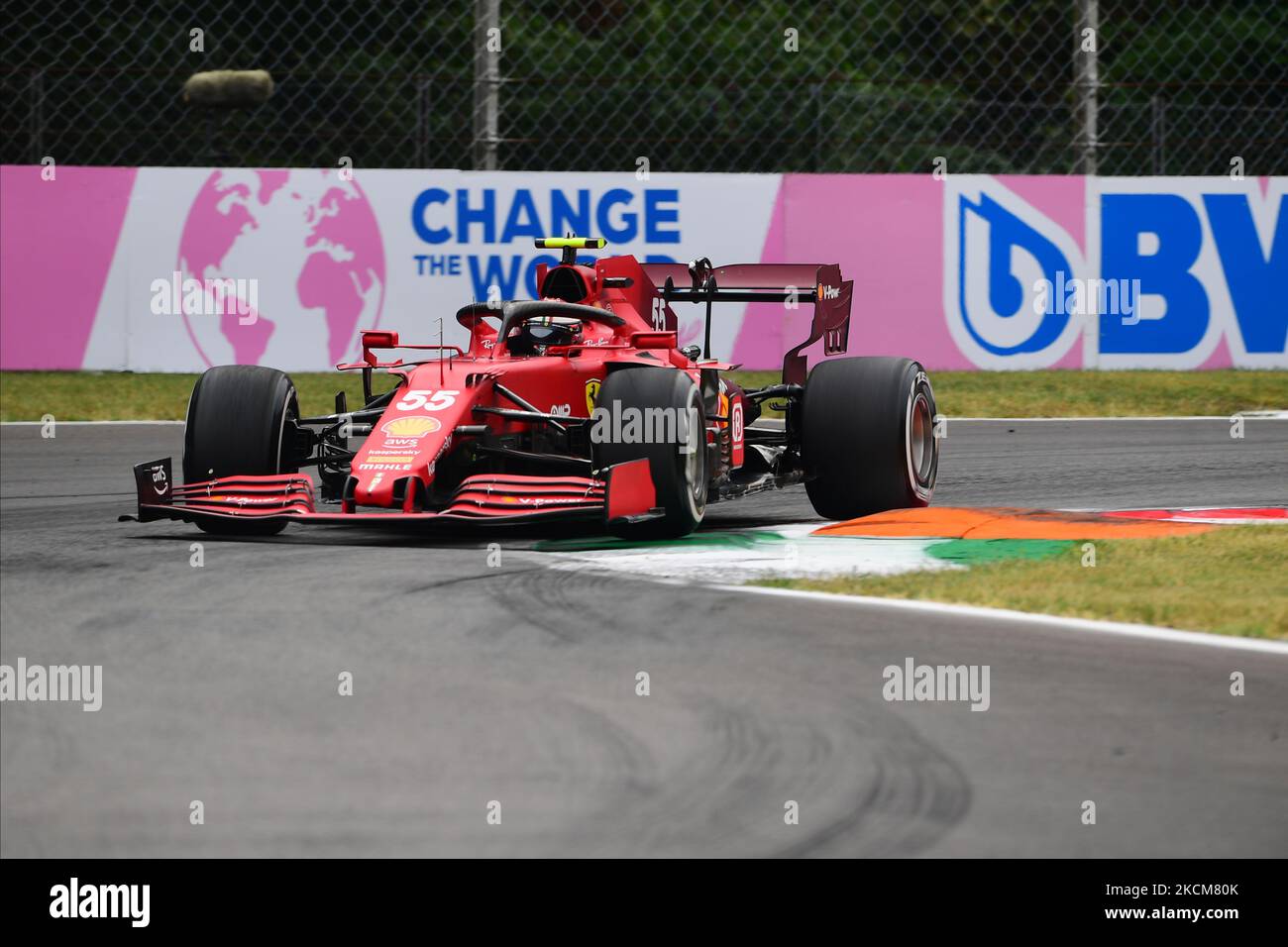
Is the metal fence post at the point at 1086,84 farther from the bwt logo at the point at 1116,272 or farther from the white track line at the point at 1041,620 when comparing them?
the white track line at the point at 1041,620

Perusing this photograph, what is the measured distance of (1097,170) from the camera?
17375 millimetres

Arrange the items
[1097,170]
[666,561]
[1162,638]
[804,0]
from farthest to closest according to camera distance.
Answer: [804,0]
[1097,170]
[666,561]
[1162,638]

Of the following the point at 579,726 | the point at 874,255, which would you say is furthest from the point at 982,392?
the point at 579,726

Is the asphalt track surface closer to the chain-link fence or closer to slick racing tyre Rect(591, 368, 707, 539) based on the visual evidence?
slick racing tyre Rect(591, 368, 707, 539)

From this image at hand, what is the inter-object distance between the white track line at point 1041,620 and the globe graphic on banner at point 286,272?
32.0ft

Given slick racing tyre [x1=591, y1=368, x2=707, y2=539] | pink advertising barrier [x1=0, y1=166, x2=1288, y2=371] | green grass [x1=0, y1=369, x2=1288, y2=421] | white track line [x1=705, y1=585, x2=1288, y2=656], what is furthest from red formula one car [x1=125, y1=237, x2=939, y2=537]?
pink advertising barrier [x1=0, y1=166, x2=1288, y2=371]

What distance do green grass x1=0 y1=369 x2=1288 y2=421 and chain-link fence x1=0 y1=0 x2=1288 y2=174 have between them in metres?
2.26

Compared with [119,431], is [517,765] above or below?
below

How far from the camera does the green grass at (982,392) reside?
14.5m

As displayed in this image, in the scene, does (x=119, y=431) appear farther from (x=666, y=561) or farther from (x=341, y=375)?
(x=666, y=561)

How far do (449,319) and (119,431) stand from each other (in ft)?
Result: 11.6

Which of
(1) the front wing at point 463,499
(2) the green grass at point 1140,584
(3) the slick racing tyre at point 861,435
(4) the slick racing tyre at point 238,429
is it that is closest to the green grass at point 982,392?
(4) the slick racing tyre at point 238,429

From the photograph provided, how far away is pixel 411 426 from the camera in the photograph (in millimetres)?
8125

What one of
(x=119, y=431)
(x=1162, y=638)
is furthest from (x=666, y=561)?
(x=119, y=431)
